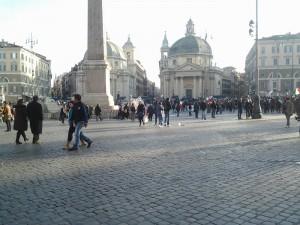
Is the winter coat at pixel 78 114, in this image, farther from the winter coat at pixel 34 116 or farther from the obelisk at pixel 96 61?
the obelisk at pixel 96 61

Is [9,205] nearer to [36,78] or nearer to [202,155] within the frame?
[202,155]

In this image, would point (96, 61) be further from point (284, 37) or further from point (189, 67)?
point (189, 67)

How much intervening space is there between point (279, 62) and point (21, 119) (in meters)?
94.3

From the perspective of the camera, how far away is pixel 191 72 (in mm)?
116562

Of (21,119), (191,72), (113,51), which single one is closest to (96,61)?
(21,119)

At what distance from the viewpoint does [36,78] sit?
10475 centimetres

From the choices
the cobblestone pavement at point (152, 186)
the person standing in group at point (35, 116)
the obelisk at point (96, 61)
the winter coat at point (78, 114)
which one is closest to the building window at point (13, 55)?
the obelisk at point (96, 61)

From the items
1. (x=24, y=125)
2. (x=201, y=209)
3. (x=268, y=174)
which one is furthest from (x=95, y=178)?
(x=24, y=125)

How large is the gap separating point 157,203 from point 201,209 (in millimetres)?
707

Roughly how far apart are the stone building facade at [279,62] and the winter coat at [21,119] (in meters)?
88.4

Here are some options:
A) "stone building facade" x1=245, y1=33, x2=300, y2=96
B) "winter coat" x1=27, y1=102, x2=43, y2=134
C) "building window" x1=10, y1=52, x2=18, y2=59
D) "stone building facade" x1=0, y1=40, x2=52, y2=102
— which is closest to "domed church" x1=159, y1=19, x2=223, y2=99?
"stone building facade" x1=245, y1=33, x2=300, y2=96

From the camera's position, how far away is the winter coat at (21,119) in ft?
46.8

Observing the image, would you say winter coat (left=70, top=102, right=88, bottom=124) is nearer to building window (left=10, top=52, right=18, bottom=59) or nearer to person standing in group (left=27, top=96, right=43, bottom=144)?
person standing in group (left=27, top=96, right=43, bottom=144)

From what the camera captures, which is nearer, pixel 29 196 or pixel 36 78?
pixel 29 196
